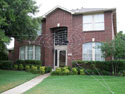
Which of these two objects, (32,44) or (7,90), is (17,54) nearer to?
(32,44)

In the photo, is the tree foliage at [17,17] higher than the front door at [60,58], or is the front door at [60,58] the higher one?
the tree foliage at [17,17]

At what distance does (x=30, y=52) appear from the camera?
15.8 metres

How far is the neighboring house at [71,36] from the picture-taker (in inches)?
506

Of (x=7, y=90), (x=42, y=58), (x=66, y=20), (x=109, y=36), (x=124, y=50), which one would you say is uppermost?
(x=66, y=20)

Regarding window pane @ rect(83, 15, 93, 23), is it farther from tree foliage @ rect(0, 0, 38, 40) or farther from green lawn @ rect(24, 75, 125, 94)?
green lawn @ rect(24, 75, 125, 94)

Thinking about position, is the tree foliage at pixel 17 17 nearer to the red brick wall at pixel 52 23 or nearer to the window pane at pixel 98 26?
the red brick wall at pixel 52 23

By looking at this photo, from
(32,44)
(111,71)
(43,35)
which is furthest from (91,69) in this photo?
(32,44)

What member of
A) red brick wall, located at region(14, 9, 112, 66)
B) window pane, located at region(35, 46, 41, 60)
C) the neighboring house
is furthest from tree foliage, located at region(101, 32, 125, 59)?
window pane, located at region(35, 46, 41, 60)

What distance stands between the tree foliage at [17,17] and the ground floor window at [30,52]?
150 inches

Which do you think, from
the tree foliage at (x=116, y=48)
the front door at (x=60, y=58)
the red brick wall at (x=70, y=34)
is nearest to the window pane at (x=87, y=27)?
the red brick wall at (x=70, y=34)

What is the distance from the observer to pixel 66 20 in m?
13.8

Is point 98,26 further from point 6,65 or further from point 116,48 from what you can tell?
point 6,65

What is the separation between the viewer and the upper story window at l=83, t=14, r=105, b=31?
12953mm

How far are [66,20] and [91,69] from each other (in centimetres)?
599
